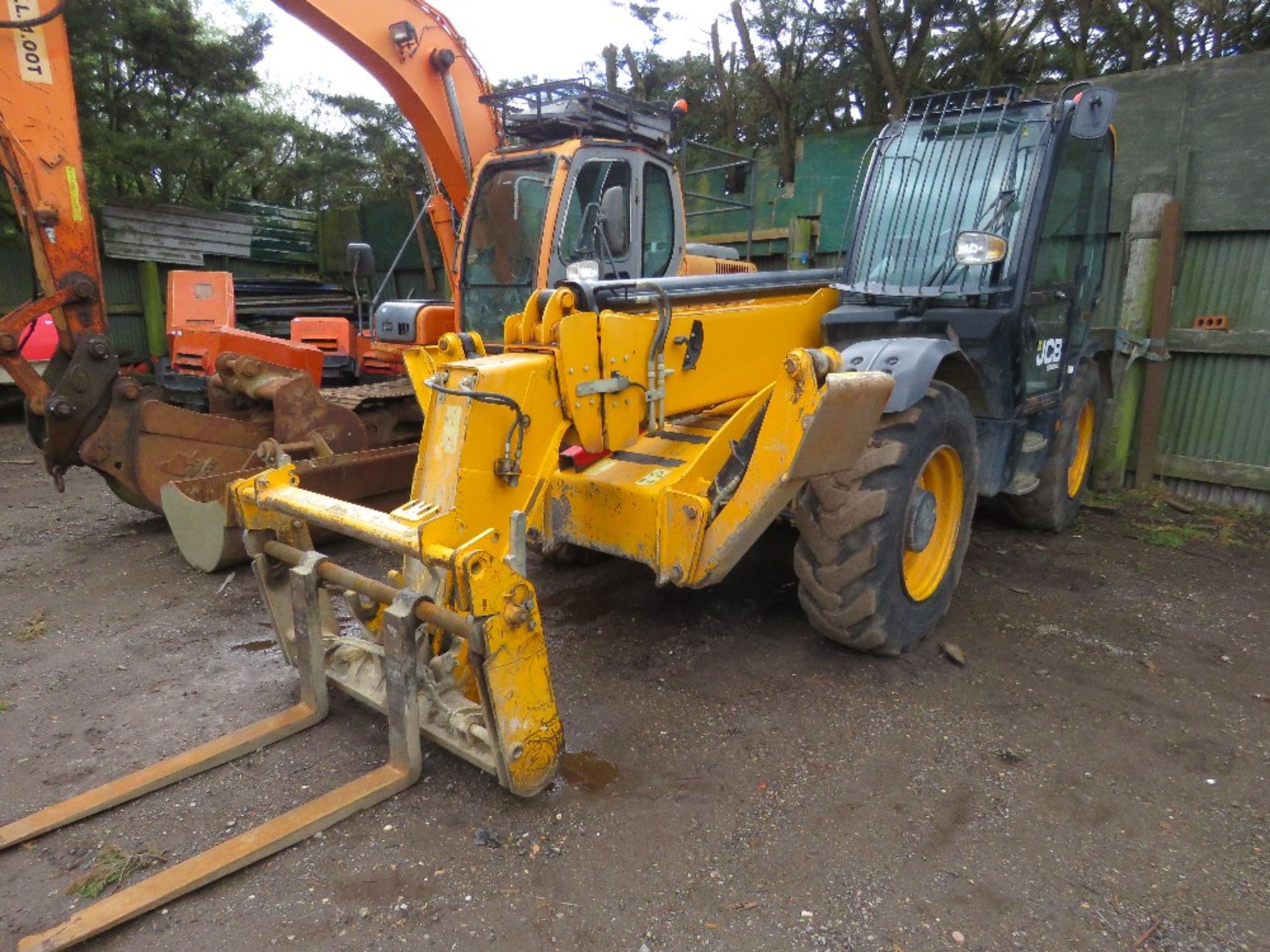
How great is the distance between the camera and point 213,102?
1280 centimetres

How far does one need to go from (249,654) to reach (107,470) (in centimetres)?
199

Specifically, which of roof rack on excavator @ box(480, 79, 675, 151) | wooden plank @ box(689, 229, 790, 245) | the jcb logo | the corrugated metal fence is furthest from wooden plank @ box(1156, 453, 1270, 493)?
wooden plank @ box(689, 229, 790, 245)

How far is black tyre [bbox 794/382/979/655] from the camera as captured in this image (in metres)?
3.36

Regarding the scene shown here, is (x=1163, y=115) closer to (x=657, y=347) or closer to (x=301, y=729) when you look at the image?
(x=657, y=347)

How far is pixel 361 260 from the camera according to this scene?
6270mm

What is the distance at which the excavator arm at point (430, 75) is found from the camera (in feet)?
19.3

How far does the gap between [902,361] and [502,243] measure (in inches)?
117

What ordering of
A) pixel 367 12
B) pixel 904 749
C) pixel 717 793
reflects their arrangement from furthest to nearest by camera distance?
pixel 367 12 → pixel 904 749 → pixel 717 793

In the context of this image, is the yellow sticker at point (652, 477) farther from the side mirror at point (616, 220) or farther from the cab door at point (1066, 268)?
the cab door at point (1066, 268)

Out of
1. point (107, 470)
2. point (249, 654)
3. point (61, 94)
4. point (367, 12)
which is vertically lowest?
point (249, 654)

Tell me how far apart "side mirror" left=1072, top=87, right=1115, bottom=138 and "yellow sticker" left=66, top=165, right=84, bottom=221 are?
5.32 metres

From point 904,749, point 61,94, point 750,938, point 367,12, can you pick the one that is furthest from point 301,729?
point 367,12

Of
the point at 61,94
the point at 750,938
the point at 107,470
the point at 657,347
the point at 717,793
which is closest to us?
the point at 750,938

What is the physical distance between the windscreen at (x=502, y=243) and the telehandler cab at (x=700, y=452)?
5.59 ft
